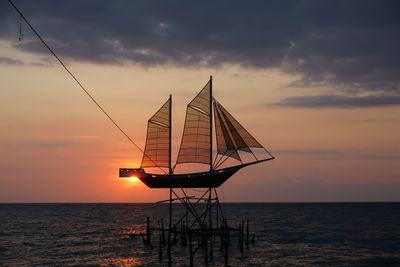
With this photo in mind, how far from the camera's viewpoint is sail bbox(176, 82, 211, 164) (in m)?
39.2

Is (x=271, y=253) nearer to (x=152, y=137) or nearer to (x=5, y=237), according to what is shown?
(x=152, y=137)

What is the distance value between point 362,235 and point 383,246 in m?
17.0

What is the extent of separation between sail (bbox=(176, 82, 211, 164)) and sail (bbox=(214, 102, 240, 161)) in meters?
1.06

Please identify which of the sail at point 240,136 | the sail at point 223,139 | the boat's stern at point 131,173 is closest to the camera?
the sail at point 240,136

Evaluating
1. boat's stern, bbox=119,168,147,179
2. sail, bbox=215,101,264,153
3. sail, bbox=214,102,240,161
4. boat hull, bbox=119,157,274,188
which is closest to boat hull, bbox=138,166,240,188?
boat hull, bbox=119,157,274,188

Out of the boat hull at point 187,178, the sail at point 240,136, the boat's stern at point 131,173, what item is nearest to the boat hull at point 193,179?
the boat hull at point 187,178

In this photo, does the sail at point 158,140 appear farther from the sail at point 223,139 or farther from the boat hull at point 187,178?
the sail at point 223,139

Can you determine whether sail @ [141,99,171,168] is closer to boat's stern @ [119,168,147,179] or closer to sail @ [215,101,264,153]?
boat's stern @ [119,168,147,179]

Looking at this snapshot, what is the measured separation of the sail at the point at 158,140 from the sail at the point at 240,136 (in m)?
5.37

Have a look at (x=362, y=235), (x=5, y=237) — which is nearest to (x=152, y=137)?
(x=5, y=237)

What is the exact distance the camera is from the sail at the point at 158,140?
40.8 metres

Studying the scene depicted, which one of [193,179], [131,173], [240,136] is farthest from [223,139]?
[131,173]

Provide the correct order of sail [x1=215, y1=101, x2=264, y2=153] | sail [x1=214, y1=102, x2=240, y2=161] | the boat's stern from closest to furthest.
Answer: sail [x1=215, y1=101, x2=264, y2=153], sail [x1=214, y1=102, x2=240, y2=161], the boat's stern

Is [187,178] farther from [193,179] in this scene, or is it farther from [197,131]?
[197,131]
